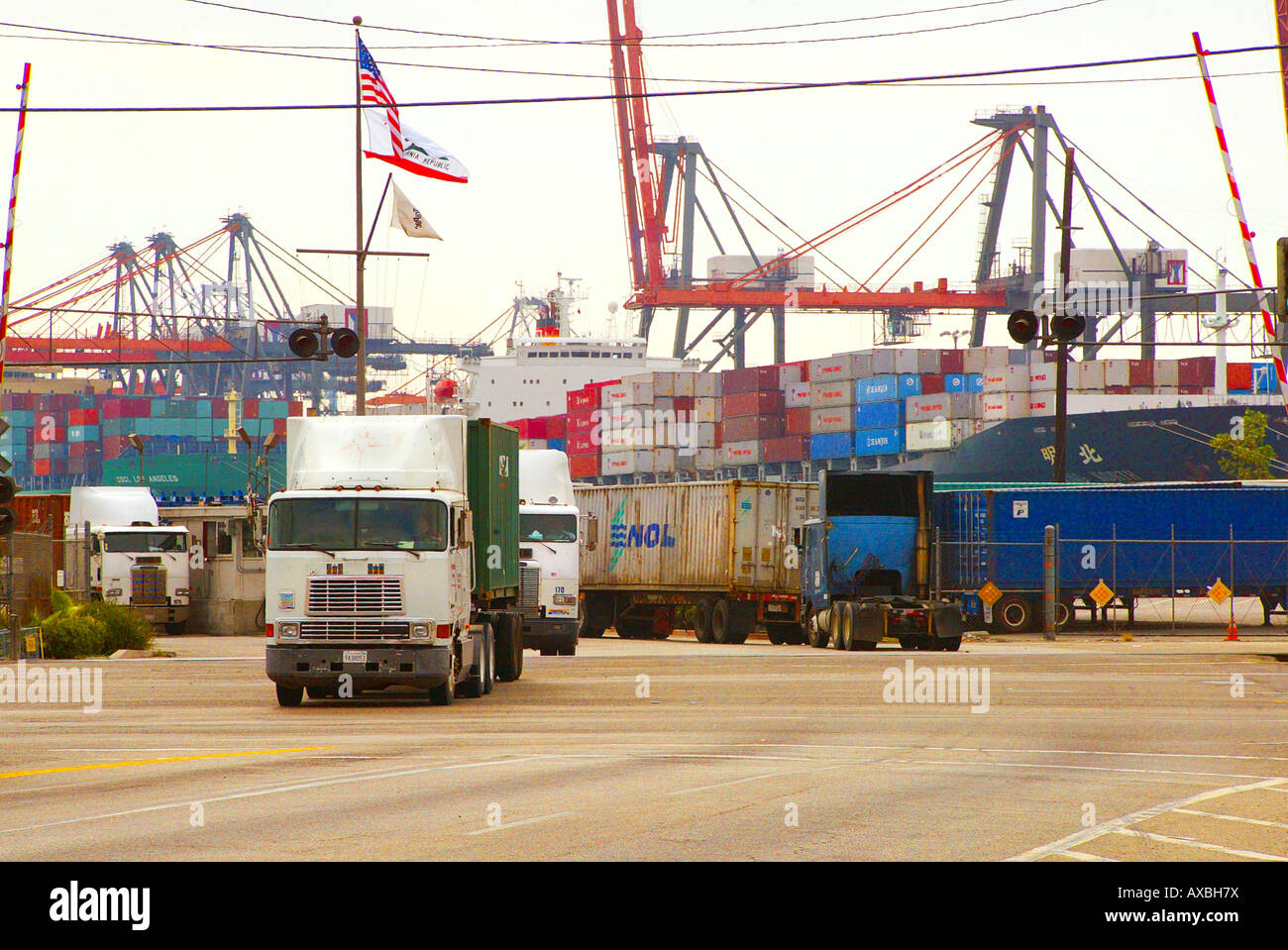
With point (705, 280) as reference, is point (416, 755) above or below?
below

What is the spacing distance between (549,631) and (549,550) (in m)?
1.85

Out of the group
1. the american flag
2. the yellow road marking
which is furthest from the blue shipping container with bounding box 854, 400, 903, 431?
the yellow road marking

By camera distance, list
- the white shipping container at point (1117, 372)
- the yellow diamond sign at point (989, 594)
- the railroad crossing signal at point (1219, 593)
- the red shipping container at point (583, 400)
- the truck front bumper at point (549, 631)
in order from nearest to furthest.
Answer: the truck front bumper at point (549, 631) → the railroad crossing signal at point (1219, 593) → the yellow diamond sign at point (989, 594) → the white shipping container at point (1117, 372) → the red shipping container at point (583, 400)

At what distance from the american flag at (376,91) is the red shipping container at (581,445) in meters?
70.8

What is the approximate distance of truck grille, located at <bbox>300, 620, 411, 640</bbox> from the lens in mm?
20078

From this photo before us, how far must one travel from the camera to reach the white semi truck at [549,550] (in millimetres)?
32062

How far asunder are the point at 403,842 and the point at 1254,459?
53.7 meters

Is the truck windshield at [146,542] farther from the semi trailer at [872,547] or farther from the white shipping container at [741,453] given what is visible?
the white shipping container at [741,453]

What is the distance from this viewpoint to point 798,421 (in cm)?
9669

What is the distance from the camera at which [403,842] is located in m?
9.56

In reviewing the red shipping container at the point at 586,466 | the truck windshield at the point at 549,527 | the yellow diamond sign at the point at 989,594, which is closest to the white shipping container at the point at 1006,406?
the red shipping container at the point at 586,466

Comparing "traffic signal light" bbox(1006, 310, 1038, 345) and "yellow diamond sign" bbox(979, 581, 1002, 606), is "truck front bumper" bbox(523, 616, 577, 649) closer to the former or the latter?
"traffic signal light" bbox(1006, 310, 1038, 345)
